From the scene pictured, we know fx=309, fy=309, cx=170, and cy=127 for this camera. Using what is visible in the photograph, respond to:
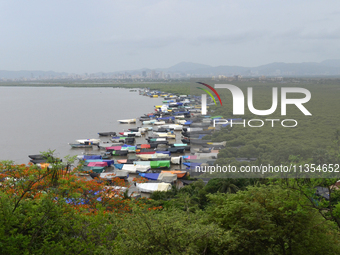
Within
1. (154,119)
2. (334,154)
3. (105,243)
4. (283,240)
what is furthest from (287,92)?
A: (154,119)

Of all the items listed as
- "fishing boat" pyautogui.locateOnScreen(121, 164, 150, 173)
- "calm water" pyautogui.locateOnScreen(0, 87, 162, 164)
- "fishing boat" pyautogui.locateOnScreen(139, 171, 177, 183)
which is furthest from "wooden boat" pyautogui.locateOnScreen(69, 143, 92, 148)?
"fishing boat" pyautogui.locateOnScreen(139, 171, 177, 183)

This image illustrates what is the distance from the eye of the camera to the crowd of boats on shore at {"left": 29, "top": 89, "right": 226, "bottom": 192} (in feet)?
52.5

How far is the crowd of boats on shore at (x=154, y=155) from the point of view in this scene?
52.5 ft

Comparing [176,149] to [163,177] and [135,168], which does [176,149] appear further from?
[163,177]

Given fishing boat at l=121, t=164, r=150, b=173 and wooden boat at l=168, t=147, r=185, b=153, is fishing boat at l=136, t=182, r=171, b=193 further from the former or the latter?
wooden boat at l=168, t=147, r=185, b=153

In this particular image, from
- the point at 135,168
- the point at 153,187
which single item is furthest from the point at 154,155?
the point at 153,187

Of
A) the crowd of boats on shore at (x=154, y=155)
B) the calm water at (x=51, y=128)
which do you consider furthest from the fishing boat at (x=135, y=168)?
the calm water at (x=51, y=128)

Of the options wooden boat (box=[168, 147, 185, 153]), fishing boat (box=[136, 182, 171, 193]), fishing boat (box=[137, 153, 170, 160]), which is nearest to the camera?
fishing boat (box=[136, 182, 171, 193])

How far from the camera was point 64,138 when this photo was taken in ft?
106

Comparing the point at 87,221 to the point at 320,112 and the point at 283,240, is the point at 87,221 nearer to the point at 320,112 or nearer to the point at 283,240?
the point at 283,240

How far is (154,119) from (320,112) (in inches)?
1305

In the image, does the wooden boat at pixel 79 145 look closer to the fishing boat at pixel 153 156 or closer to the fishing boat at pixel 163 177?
the fishing boat at pixel 153 156

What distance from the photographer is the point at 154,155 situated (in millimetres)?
23594

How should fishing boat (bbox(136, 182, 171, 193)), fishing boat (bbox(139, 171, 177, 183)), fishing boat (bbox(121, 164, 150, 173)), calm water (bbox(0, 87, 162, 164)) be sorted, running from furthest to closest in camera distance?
calm water (bbox(0, 87, 162, 164))
fishing boat (bbox(121, 164, 150, 173))
fishing boat (bbox(139, 171, 177, 183))
fishing boat (bbox(136, 182, 171, 193))
